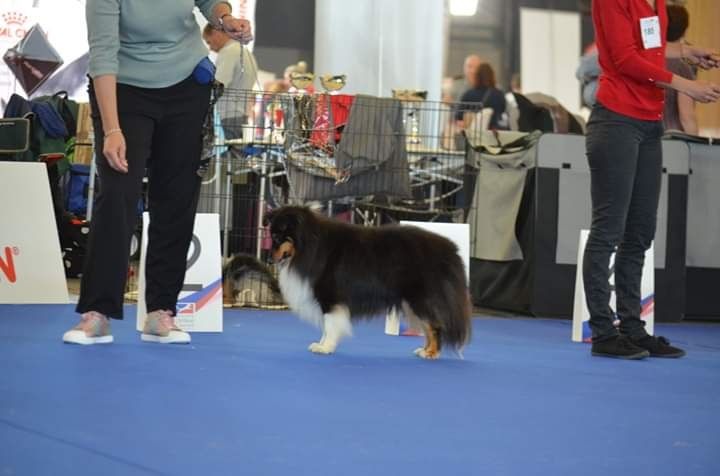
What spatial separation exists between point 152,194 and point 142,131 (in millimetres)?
261

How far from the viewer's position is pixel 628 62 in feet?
12.3

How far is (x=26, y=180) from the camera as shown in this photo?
4941 mm

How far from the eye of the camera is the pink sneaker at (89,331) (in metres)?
3.50

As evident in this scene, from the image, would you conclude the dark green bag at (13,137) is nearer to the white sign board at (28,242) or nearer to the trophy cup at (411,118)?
the white sign board at (28,242)

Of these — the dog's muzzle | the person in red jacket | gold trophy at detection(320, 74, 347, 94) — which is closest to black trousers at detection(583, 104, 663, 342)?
the person in red jacket

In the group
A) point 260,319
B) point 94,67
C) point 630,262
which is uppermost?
point 94,67

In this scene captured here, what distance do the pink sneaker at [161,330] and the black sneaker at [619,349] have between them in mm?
1473

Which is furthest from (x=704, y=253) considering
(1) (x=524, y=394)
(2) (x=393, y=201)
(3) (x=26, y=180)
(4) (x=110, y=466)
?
(4) (x=110, y=466)

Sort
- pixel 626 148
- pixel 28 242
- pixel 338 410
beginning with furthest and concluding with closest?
pixel 28 242 → pixel 626 148 → pixel 338 410

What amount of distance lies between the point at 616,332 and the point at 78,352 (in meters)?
1.89

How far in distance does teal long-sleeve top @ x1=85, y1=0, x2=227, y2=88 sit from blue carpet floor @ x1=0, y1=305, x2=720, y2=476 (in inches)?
34.2

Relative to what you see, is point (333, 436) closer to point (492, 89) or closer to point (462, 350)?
point (462, 350)

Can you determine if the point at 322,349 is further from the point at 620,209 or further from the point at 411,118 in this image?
the point at 411,118

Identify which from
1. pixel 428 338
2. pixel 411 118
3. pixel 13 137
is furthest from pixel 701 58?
pixel 13 137
